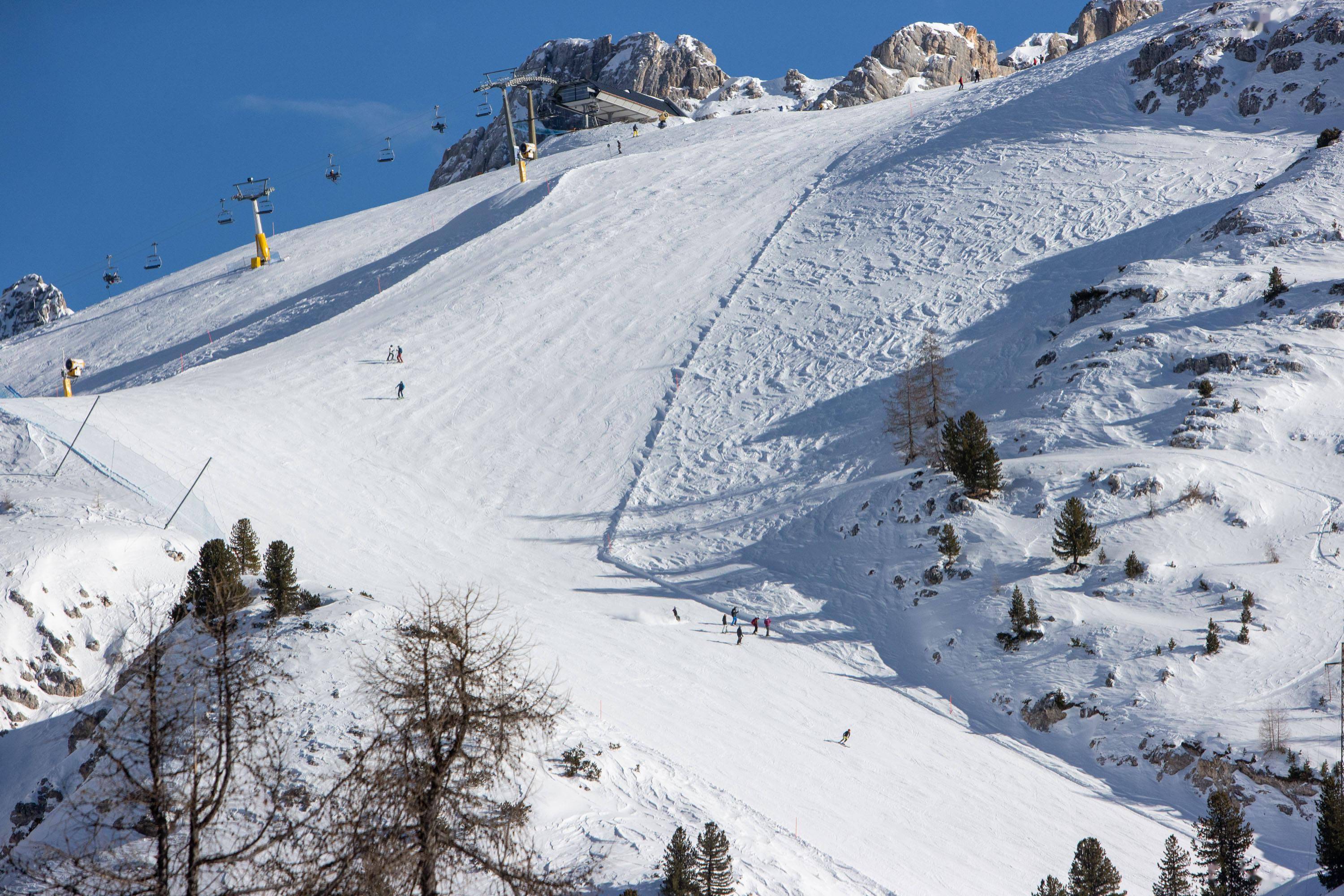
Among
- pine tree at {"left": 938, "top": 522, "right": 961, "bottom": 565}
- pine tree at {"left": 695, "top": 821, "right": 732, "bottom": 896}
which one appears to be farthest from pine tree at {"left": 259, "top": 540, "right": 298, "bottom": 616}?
pine tree at {"left": 938, "top": 522, "right": 961, "bottom": 565}

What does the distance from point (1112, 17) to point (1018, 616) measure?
99.5 metres

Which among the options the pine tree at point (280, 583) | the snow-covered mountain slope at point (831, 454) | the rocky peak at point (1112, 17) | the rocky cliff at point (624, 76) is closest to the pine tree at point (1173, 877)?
the snow-covered mountain slope at point (831, 454)

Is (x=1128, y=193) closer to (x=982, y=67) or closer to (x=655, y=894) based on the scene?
(x=655, y=894)

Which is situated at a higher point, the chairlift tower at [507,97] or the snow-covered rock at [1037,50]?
the snow-covered rock at [1037,50]

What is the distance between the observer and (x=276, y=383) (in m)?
49.2

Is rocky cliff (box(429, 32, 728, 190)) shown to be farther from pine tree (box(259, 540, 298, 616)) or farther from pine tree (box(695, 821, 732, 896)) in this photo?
pine tree (box(695, 821, 732, 896))

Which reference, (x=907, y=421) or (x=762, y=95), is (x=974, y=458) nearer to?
(x=907, y=421)

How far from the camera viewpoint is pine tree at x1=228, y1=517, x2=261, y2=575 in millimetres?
25969

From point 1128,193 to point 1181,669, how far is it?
123ft

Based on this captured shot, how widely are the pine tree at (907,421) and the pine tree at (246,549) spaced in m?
24.2

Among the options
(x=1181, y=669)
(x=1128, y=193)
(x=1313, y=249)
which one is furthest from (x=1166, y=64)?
(x=1181, y=669)

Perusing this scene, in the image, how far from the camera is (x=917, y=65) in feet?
401

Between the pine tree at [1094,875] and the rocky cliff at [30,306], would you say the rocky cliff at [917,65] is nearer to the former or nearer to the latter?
the rocky cliff at [30,306]

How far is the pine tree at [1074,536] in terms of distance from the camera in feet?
104
